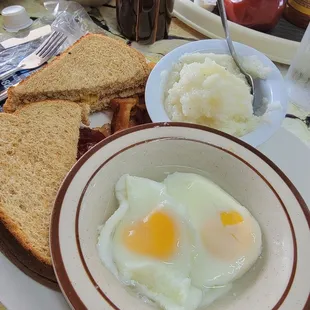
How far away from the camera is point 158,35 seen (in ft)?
6.55

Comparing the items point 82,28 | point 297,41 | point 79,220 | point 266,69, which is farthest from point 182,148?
point 297,41

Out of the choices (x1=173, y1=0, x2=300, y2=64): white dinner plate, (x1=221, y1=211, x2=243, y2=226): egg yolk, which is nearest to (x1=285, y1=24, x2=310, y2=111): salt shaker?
(x1=173, y1=0, x2=300, y2=64): white dinner plate

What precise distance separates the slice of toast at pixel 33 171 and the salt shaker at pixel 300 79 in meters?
0.95

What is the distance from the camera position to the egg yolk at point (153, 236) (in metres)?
1.02

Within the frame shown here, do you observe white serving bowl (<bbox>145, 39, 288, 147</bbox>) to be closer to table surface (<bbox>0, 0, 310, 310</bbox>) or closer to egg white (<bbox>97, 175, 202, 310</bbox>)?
table surface (<bbox>0, 0, 310, 310</bbox>)

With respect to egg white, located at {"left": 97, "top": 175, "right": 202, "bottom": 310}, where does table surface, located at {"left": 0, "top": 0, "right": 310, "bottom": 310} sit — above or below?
below

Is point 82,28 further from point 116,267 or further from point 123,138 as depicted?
point 116,267

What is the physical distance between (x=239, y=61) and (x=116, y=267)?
1.02 m

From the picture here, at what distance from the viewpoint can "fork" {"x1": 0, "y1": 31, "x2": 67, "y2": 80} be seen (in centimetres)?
170

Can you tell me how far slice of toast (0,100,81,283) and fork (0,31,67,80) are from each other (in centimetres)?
31

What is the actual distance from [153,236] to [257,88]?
32.6 inches

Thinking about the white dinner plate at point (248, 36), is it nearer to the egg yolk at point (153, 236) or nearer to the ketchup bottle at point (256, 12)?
the ketchup bottle at point (256, 12)

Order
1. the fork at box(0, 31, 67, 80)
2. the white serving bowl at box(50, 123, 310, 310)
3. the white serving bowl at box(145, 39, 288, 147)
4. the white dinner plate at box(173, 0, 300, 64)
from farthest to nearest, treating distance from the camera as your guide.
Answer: the white dinner plate at box(173, 0, 300, 64)
the fork at box(0, 31, 67, 80)
the white serving bowl at box(145, 39, 288, 147)
the white serving bowl at box(50, 123, 310, 310)

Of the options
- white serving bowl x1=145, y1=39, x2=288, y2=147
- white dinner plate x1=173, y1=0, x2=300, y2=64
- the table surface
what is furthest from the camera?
white dinner plate x1=173, y1=0, x2=300, y2=64
